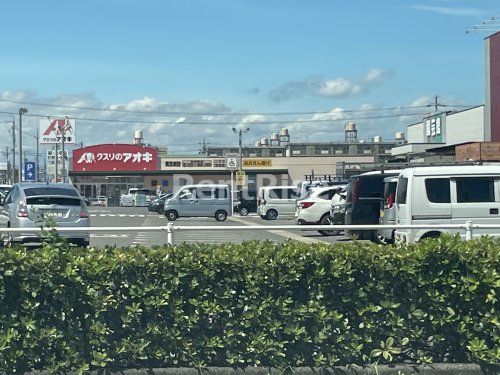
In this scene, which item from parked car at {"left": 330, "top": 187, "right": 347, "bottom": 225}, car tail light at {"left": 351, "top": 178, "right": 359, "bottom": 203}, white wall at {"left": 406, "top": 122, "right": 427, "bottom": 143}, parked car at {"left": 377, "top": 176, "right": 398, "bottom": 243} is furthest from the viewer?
white wall at {"left": 406, "top": 122, "right": 427, "bottom": 143}

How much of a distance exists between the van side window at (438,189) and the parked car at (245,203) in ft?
103

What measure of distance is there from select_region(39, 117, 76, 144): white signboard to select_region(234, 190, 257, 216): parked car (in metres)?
40.2

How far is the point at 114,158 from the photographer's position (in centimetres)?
8300

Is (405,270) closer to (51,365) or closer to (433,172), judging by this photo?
(51,365)

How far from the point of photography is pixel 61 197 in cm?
1722

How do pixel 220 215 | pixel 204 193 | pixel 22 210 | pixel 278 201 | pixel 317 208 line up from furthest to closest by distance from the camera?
pixel 220 215, pixel 204 193, pixel 278 201, pixel 317 208, pixel 22 210

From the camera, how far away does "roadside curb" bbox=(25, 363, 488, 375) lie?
6.31m

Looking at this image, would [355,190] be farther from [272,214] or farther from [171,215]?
[171,215]

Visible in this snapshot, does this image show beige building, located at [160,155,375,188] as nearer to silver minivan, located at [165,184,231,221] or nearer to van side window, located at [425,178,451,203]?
silver minivan, located at [165,184,231,221]

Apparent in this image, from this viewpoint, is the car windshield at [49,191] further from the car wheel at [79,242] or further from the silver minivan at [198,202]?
the silver minivan at [198,202]

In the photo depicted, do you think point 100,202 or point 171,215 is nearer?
point 171,215

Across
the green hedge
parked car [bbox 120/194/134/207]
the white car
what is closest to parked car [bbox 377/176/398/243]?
the white car

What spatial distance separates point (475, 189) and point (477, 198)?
186 millimetres

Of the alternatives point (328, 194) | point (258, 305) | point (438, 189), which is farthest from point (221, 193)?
point (258, 305)
